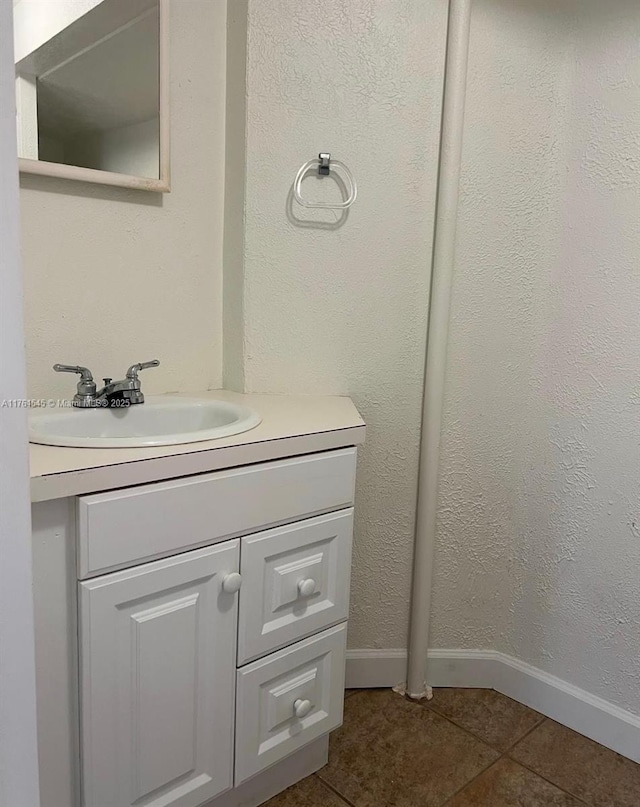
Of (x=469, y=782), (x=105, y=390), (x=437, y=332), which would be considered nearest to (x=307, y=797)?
(x=469, y=782)

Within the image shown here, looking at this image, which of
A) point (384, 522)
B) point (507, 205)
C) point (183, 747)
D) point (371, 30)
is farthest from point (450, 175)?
point (183, 747)

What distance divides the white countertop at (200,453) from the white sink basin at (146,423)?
0.02 metres

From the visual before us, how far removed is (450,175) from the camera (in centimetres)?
154

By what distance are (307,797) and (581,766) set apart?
0.65 meters

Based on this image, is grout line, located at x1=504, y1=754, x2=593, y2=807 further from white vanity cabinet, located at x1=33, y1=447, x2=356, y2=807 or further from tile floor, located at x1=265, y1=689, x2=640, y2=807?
white vanity cabinet, located at x1=33, y1=447, x2=356, y2=807

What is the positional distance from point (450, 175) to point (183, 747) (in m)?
1.34

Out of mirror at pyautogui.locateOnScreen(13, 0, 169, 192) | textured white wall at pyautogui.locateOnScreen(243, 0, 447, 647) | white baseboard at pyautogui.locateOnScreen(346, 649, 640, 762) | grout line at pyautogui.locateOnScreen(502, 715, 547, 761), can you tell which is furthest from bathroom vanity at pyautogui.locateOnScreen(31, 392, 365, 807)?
mirror at pyautogui.locateOnScreen(13, 0, 169, 192)

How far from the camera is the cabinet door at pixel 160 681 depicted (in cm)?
101

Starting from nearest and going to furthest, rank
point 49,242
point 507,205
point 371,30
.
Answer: point 49,242
point 371,30
point 507,205

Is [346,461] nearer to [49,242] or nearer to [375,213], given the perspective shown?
→ [375,213]

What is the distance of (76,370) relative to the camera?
127 cm

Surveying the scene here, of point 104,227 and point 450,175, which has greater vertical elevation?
point 450,175

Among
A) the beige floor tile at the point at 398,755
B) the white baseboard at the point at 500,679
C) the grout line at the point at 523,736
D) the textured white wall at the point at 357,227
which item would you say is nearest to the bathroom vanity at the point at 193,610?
the beige floor tile at the point at 398,755

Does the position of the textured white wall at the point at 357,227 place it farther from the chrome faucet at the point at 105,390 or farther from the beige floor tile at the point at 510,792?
the beige floor tile at the point at 510,792
